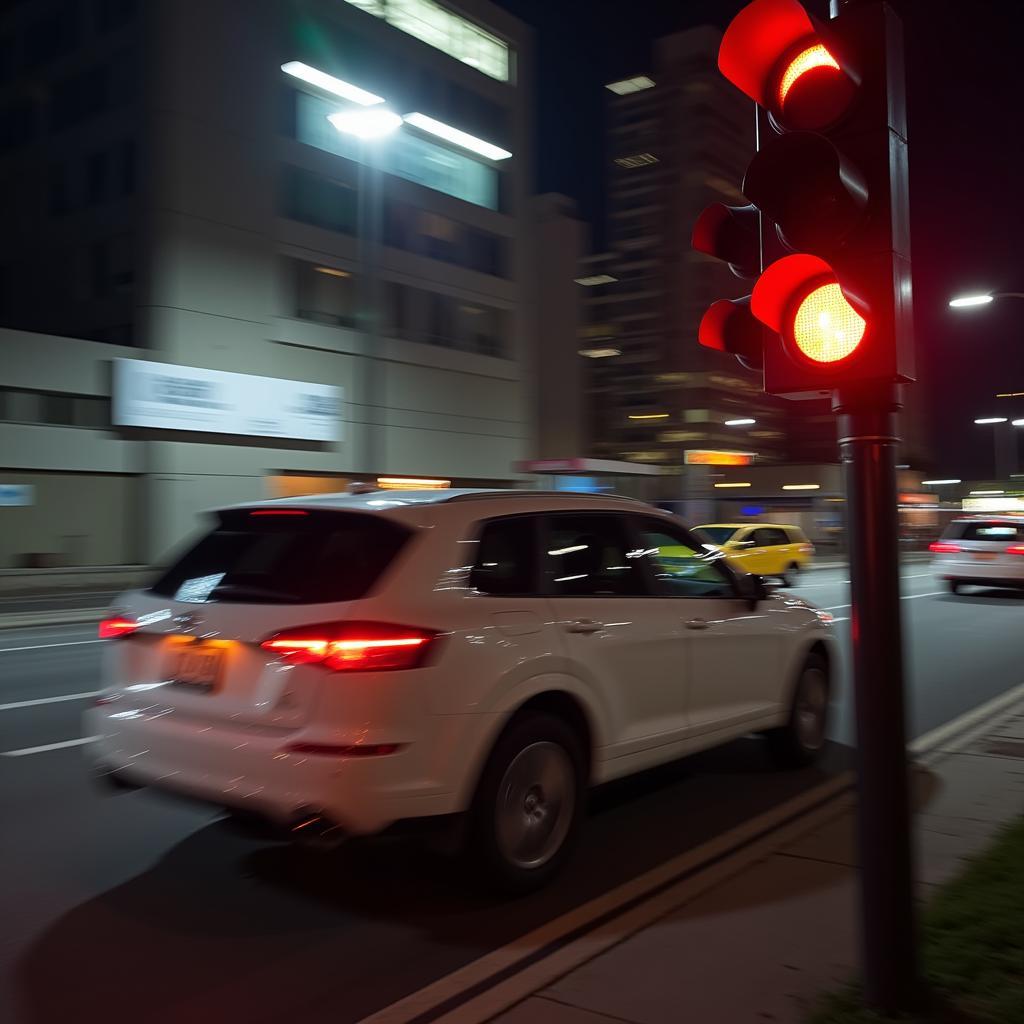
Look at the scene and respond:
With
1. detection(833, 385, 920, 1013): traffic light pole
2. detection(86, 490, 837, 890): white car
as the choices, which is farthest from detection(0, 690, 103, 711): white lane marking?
detection(833, 385, 920, 1013): traffic light pole

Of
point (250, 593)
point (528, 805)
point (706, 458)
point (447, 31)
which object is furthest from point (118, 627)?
point (706, 458)

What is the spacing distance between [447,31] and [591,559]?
37716 millimetres

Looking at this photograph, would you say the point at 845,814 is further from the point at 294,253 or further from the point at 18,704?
the point at 294,253

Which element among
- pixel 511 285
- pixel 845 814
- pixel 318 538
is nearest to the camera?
pixel 318 538

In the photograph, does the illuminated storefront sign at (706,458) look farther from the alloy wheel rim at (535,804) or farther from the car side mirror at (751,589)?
the alloy wheel rim at (535,804)

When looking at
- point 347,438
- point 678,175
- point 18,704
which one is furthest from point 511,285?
point 678,175

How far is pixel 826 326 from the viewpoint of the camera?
3.09m

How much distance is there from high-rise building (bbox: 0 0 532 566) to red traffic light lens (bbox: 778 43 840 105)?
69.4 feet

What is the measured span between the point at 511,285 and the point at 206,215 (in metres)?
14.1

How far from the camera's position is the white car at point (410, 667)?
3.97 metres

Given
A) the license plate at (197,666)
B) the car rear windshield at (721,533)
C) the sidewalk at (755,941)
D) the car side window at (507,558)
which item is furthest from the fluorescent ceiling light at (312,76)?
the sidewalk at (755,941)

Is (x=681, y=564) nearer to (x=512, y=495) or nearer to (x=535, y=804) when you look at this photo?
(x=512, y=495)

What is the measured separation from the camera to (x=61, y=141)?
→ 31594 millimetres

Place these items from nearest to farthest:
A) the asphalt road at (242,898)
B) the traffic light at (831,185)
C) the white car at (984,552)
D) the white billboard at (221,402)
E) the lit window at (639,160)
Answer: the traffic light at (831,185) → the asphalt road at (242,898) → the white car at (984,552) → the white billboard at (221,402) → the lit window at (639,160)
